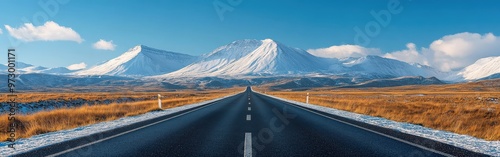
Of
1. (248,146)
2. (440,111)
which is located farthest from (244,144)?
(440,111)

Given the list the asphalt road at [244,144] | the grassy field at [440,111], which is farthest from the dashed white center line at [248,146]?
the grassy field at [440,111]

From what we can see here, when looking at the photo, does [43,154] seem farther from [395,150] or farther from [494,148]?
[494,148]

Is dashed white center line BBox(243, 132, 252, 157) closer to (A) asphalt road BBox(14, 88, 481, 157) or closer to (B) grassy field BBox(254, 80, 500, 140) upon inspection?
(A) asphalt road BBox(14, 88, 481, 157)

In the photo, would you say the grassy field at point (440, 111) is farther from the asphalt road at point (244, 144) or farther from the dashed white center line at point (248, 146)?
the dashed white center line at point (248, 146)

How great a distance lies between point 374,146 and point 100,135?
23.8 ft

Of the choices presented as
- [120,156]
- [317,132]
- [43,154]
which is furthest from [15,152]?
[317,132]

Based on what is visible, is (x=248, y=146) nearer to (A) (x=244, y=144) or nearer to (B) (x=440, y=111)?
(A) (x=244, y=144)

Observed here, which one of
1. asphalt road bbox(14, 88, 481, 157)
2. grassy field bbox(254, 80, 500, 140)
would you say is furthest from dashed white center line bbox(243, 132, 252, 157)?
grassy field bbox(254, 80, 500, 140)

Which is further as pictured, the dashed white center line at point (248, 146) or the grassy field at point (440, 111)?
the grassy field at point (440, 111)

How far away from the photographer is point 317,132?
34.4 ft

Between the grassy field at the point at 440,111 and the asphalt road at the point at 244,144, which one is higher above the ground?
the asphalt road at the point at 244,144

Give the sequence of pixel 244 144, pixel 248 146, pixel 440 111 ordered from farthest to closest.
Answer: pixel 440 111, pixel 244 144, pixel 248 146

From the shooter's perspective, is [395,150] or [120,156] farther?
[395,150]

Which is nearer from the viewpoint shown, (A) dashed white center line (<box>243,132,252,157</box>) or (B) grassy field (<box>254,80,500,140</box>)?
(A) dashed white center line (<box>243,132,252,157</box>)
